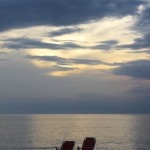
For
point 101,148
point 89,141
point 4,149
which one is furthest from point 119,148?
point 89,141

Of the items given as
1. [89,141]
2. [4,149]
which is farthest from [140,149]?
[89,141]

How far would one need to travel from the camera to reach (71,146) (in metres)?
25.6

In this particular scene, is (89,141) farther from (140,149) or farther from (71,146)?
(140,149)

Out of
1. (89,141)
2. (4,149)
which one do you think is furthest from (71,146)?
(4,149)

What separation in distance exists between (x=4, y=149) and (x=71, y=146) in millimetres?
43563

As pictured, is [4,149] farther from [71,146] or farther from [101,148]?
[71,146]

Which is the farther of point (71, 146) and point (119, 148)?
point (119, 148)

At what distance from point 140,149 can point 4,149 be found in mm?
22543

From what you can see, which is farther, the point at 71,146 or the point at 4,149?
the point at 4,149

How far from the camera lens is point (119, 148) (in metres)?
69.8

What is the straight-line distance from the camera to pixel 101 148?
228ft

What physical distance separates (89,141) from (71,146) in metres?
1.16

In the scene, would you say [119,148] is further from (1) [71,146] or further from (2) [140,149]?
(1) [71,146]

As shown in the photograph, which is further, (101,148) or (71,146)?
(101,148)
